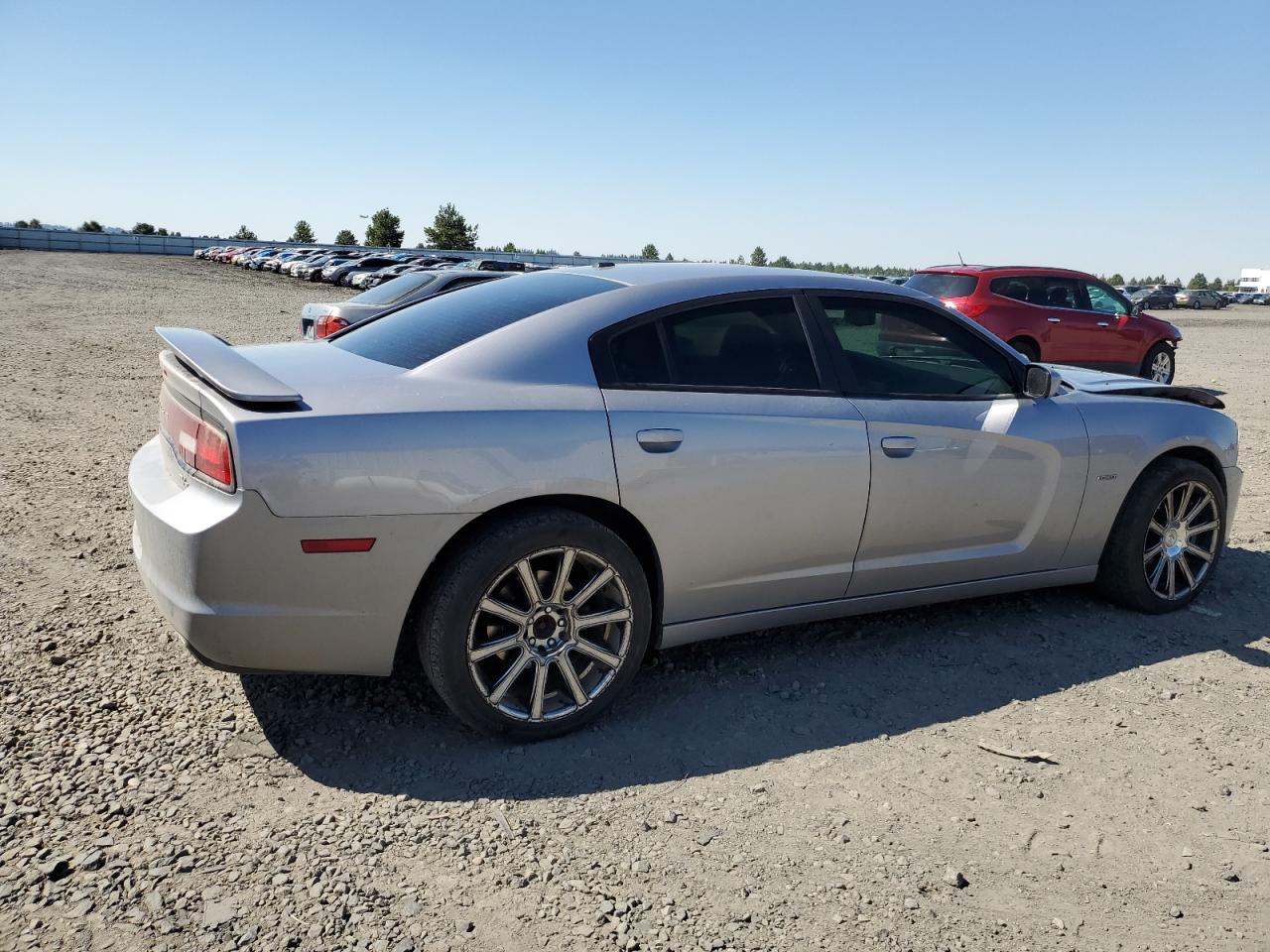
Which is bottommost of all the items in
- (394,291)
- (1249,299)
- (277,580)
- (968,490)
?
(277,580)

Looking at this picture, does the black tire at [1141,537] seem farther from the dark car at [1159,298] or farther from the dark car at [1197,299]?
the dark car at [1197,299]

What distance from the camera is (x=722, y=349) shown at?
3.71 m

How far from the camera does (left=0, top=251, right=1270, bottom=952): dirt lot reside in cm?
250

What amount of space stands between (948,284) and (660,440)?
1059 centimetres

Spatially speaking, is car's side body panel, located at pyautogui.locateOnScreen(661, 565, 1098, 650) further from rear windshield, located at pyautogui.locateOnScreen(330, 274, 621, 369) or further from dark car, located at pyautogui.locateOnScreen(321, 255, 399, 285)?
dark car, located at pyautogui.locateOnScreen(321, 255, 399, 285)

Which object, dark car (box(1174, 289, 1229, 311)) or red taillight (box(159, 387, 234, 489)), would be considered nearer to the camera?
red taillight (box(159, 387, 234, 489))

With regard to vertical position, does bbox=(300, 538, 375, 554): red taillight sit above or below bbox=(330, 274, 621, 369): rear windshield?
below

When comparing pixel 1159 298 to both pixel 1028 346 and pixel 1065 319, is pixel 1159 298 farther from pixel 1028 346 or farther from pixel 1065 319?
pixel 1028 346

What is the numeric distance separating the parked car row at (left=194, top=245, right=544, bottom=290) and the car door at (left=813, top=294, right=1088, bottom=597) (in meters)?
25.6

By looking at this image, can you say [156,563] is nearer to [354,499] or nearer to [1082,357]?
[354,499]

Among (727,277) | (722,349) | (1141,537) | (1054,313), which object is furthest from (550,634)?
(1054,313)

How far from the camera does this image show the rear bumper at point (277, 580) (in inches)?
113

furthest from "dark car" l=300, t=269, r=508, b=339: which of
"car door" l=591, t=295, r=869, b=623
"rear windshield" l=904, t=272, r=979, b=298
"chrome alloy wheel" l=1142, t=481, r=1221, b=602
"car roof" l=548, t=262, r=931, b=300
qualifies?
"chrome alloy wheel" l=1142, t=481, r=1221, b=602

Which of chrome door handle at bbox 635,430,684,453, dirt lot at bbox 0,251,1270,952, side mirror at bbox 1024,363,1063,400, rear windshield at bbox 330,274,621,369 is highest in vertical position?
rear windshield at bbox 330,274,621,369
